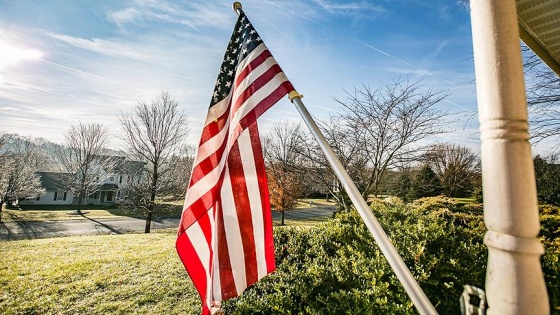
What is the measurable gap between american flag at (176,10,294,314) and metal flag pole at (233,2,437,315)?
48cm

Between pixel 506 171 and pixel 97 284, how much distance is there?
7.77m

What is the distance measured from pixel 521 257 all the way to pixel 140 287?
6868mm

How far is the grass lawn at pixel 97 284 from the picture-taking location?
16.9 feet

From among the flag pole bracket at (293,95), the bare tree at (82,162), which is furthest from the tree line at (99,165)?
the flag pole bracket at (293,95)

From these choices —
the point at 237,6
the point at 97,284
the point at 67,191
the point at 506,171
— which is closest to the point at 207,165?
the point at 237,6

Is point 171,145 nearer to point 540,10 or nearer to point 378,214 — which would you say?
point 378,214

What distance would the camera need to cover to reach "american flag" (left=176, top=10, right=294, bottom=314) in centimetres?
227

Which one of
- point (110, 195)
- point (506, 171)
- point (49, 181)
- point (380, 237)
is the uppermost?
point (49, 181)

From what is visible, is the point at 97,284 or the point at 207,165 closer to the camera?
the point at 207,165

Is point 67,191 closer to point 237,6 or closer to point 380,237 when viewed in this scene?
point 237,6

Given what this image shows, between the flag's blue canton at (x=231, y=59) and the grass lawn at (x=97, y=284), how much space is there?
4.15 m

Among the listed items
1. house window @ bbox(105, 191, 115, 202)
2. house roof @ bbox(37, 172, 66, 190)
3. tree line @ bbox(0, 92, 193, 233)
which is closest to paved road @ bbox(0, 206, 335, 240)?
tree line @ bbox(0, 92, 193, 233)

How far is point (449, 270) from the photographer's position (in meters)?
3.67

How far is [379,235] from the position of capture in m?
1.43
